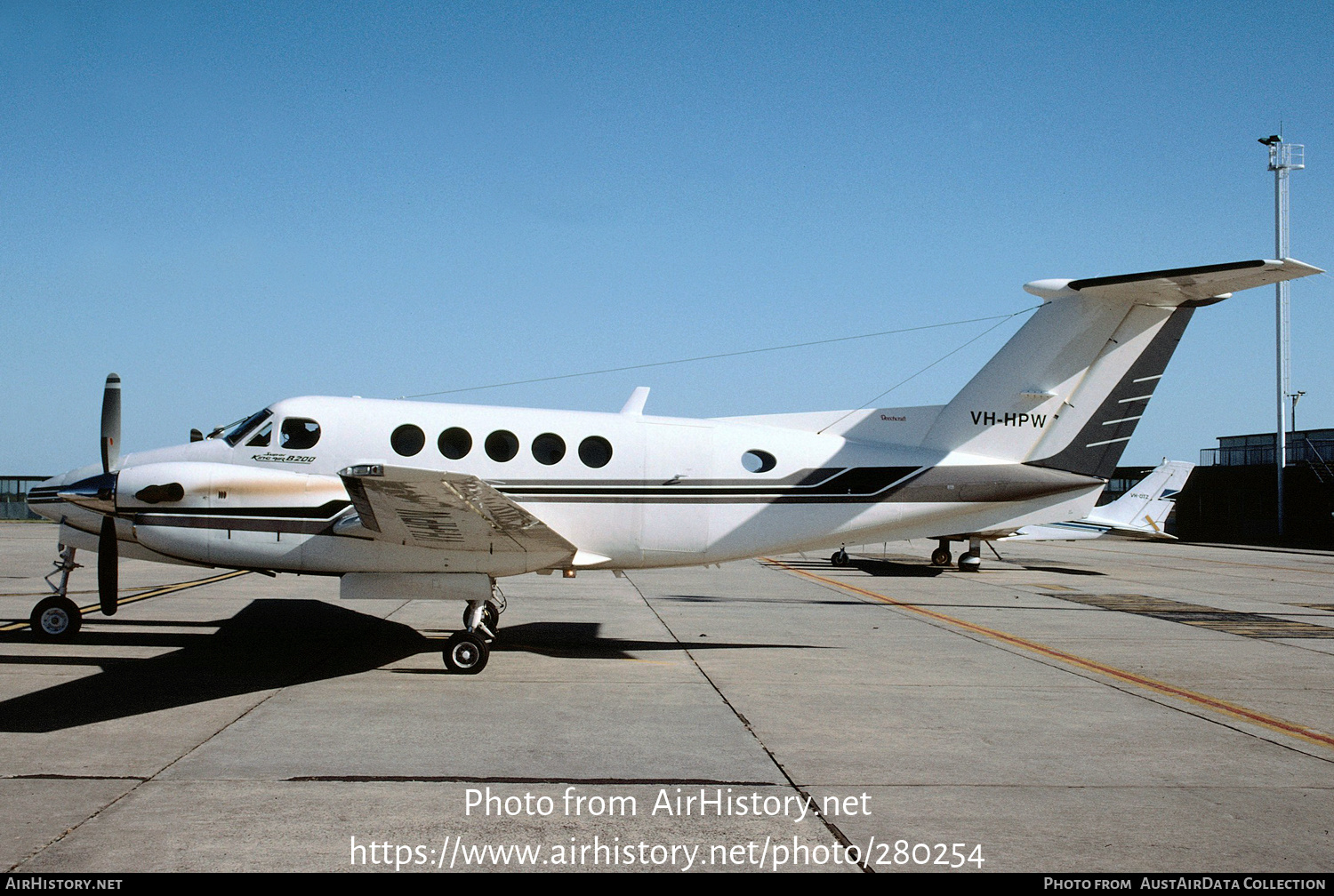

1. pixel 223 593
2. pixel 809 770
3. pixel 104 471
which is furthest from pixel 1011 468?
pixel 223 593

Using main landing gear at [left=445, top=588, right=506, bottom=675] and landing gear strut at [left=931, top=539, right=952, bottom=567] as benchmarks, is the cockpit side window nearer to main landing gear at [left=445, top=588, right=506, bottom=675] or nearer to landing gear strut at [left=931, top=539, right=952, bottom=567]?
main landing gear at [left=445, top=588, right=506, bottom=675]

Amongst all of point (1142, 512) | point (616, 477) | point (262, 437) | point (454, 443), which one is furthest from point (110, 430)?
point (1142, 512)

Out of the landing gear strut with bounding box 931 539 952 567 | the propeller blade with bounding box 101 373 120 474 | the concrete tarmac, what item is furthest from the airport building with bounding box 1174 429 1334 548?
A: the propeller blade with bounding box 101 373 120 474

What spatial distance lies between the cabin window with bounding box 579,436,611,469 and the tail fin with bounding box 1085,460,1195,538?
2420 cm

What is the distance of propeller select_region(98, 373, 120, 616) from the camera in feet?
31.9

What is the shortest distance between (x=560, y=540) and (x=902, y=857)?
5.79m

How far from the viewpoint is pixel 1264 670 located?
1066cm

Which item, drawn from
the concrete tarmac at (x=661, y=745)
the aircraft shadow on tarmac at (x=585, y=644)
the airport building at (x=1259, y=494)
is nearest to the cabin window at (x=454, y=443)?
the concrete tarmac at (x=661, y=745)

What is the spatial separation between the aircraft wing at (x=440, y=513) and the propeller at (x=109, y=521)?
270cm

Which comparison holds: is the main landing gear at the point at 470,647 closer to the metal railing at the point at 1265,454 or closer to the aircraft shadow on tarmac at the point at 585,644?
the aircraft shadow on tarmac at the point at 585,644

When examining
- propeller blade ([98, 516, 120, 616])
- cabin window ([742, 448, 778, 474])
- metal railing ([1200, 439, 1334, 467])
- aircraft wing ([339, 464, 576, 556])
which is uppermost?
metal railing ([1200, 439, 1334, 467])

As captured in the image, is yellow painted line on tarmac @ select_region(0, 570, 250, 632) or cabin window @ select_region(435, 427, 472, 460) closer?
cabin window @ select_region(435, 427, 472, 460)

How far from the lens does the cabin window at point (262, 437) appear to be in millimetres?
10266

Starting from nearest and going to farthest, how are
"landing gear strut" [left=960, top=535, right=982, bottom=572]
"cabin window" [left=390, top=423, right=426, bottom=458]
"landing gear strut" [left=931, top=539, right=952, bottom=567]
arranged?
"cabin window" [left=390, top=423, right=426, bottom=458] → "landing gear strut" [left=960, top=535, right=982, bottom=572] → "landing gear strut" [left=931, top=539, right=952, bottom=567]
